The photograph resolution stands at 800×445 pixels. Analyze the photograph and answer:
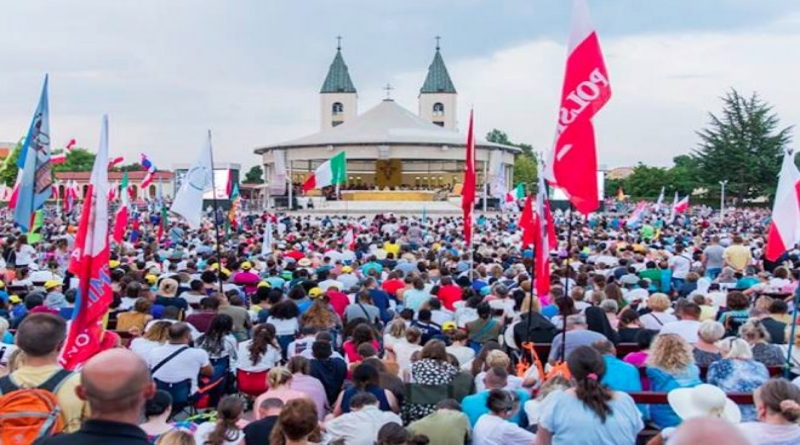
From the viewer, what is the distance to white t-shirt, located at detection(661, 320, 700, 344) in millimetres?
8945

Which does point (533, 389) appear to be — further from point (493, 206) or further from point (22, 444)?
point (493, 206)

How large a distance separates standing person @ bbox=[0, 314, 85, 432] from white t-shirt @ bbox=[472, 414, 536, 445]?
270 centimetres

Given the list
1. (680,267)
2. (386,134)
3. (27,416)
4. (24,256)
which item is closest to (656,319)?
(680,267)

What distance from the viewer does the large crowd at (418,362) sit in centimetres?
476

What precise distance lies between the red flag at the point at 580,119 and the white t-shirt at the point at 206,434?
3.38 meters

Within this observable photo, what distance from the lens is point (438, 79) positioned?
106 metres

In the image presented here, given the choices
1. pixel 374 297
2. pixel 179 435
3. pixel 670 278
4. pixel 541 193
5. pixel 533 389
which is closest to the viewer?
Result: pixel 179 435

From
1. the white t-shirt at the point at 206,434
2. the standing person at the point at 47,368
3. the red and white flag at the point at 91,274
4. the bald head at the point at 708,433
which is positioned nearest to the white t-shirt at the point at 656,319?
the white t-shirt at the point at 206,434

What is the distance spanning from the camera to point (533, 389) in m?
7.27

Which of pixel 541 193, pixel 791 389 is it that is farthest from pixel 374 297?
pixel 791 389

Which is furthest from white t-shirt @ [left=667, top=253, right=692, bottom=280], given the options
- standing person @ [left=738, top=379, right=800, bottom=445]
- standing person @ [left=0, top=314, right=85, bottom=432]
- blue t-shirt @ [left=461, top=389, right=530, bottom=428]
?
standing person @ [left=0, top=314, right=85, bottom=432]

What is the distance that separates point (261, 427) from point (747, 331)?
4.43 m

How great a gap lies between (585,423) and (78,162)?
132 metres

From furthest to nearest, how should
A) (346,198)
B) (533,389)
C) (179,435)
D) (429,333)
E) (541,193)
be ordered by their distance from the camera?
1. (346,198)
2. (429,333)
3. (541,193)
4. (533,389)
5. (179,435)
